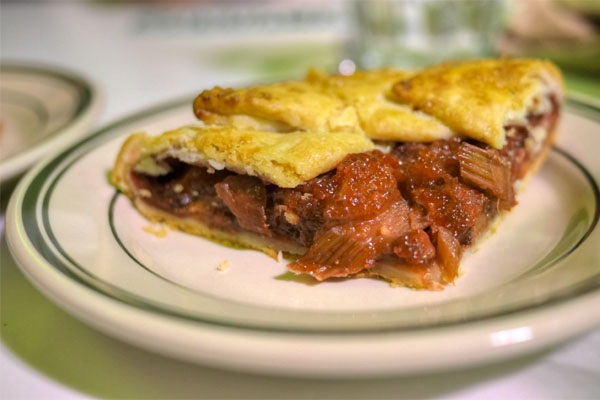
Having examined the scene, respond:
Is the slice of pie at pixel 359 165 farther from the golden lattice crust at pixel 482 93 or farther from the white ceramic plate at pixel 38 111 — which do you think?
the white ceramic plate at pixel 38 111

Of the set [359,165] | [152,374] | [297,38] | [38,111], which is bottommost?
[297,38]

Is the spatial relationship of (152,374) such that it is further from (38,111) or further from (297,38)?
(297,38)

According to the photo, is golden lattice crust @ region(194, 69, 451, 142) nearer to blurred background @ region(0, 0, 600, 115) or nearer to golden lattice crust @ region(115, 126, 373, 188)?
golden lattice crust @ region(115, 126, 373, 188)

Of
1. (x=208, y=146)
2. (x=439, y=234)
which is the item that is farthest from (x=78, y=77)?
(x=439, y=234)

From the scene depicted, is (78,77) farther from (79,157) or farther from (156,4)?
(156,4)

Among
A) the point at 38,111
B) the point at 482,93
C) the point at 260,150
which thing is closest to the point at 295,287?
the point at 260,150

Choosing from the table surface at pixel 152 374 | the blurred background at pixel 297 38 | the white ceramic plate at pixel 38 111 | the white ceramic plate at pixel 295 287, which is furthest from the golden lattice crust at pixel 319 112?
the blurred background at pixel 297 38

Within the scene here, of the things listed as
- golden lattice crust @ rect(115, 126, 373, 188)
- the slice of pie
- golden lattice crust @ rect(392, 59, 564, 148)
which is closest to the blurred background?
golden lattice crust @ rect(392, 59, 564, 148)
